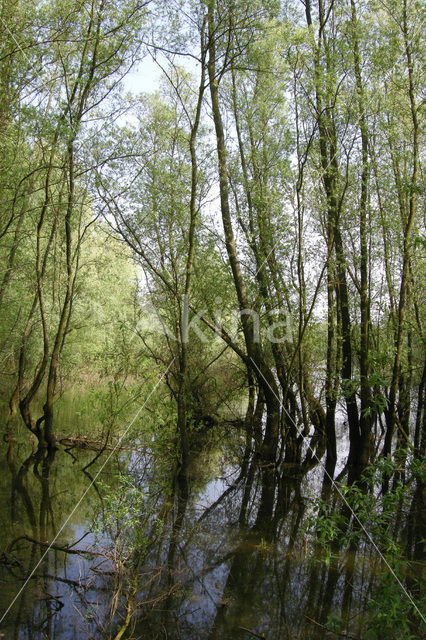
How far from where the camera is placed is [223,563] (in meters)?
4.78

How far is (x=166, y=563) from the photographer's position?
457 cm

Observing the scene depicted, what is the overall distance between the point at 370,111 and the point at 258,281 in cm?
294

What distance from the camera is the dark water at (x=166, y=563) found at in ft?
11.9

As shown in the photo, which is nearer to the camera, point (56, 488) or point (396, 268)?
point (56, 488)

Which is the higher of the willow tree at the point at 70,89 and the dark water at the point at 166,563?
the willow tree at the point at 70,89

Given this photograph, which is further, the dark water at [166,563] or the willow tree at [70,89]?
the willow tree at [70,89]

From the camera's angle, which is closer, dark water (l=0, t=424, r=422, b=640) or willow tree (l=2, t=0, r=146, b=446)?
dark water (l=0, t=424, r=422, b=640)

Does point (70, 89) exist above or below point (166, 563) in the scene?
above

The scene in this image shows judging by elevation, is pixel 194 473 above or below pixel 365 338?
below

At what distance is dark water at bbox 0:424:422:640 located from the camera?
3.62 metres

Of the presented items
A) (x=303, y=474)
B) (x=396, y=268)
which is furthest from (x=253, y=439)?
(x=396, y=268)

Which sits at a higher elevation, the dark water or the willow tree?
the willow tree

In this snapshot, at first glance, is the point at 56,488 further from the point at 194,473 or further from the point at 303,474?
the point at 303,474

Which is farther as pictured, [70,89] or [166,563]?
[70,89]
